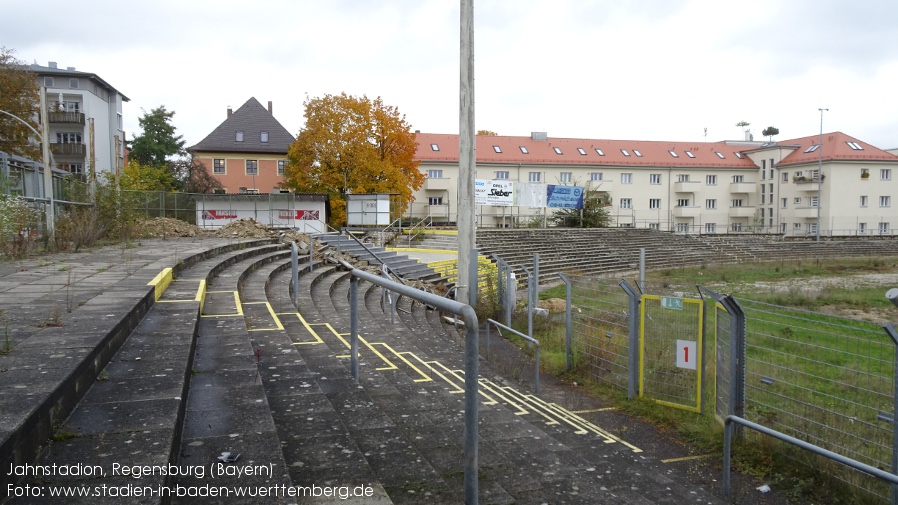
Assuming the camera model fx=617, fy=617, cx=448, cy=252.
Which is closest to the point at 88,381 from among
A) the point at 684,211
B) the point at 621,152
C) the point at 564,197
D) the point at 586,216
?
the point at 564,197

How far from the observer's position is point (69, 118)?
53656mm

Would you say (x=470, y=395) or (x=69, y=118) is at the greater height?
(x=69, y=118)

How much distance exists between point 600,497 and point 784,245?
4498 centimetres

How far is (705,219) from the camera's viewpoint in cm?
6041

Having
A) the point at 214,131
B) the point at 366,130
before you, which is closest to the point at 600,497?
the point at 366,130

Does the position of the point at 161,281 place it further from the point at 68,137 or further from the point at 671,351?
the point at 68,137

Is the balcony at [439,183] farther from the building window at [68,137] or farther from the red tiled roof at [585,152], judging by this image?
the building window at [68,137]

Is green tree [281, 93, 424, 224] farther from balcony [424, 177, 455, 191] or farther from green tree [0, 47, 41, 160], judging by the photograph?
green tree [0, 47, 41, 160]

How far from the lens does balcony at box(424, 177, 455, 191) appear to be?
54.4m

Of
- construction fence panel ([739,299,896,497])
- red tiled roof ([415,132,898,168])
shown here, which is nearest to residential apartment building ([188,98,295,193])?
red tiled roof ([415,132,898,168])

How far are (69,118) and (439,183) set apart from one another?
32673 mm

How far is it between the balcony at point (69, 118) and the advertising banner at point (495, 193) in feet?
127

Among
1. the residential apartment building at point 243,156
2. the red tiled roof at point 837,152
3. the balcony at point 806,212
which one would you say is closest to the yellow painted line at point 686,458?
the residential apartment building at point 243,156

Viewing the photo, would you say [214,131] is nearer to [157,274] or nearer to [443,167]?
[443,167]
